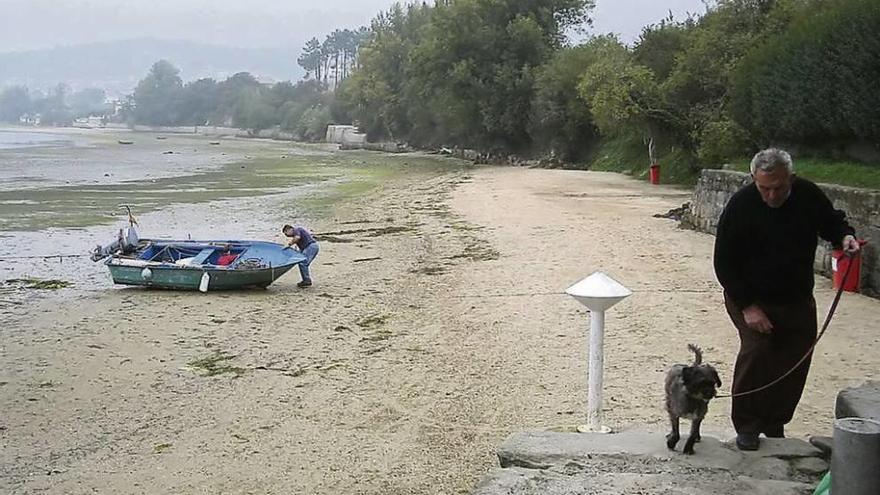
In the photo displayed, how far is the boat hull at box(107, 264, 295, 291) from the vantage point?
45.8ft

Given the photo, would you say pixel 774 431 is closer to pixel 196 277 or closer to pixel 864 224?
pixel 864 224

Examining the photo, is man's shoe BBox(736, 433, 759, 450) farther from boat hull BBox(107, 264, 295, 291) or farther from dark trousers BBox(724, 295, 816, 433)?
boat hull BBox(107, 264, 295, 291)

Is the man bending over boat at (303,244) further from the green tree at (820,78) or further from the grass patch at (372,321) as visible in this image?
the green tree at (820,78)

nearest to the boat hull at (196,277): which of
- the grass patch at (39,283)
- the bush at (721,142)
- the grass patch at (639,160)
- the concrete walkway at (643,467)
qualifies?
the grass patch at (39,283)

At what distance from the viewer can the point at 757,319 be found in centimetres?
467

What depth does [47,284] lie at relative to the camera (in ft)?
49.9

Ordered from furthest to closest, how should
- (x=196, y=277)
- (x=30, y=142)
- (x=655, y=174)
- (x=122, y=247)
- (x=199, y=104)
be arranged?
(x=199, y=104) → (x=30, y=142) → (x=655, y=174) → (x=122, y=247) → (x=196, y=277)

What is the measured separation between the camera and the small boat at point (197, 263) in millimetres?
14000

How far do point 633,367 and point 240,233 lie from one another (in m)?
14.7

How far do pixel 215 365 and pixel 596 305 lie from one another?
5425 millimetres

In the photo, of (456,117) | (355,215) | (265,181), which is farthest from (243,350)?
(456,117)

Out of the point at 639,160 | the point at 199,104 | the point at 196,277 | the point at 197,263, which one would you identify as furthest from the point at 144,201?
the point at 199,104

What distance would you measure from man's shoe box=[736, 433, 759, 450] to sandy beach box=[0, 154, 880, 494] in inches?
25.0

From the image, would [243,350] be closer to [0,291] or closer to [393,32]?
[0,291]
